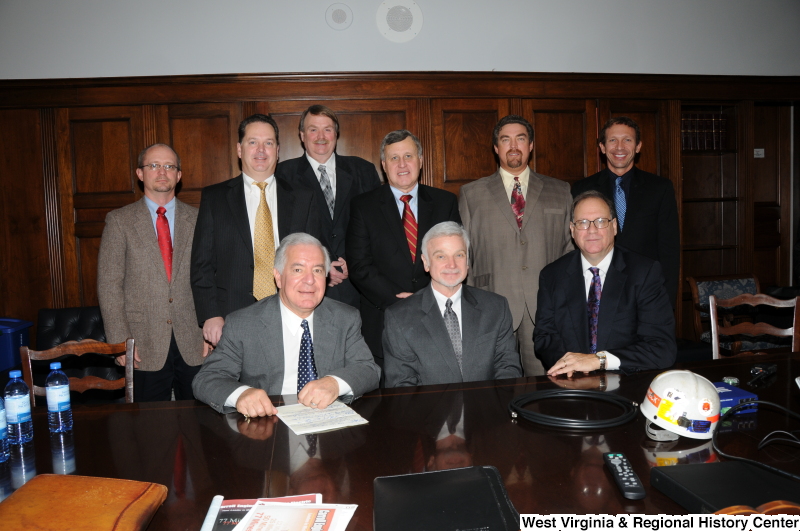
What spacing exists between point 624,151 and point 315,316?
7.84ft

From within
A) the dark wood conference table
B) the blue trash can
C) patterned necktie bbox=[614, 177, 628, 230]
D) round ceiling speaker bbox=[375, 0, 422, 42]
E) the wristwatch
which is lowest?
the blue trash can

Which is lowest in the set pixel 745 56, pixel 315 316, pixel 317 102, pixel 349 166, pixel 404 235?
pixel 315 316

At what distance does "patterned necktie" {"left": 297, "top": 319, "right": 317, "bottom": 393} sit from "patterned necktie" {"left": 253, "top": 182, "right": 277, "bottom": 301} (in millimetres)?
883

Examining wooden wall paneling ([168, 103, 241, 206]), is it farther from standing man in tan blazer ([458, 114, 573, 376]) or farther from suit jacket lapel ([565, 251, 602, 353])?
suit jacket lapel ([565, 251, 602, 353])

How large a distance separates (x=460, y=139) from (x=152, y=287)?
9.21 ft

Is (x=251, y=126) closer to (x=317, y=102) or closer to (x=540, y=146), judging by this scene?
(x=317, y=102)

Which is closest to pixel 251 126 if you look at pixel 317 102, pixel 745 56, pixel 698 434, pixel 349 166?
pixel 349 166

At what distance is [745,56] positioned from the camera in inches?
221

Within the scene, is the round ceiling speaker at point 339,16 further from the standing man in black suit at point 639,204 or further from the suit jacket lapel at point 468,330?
the suit jacket lapel at point 468,330

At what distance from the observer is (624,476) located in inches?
52.7

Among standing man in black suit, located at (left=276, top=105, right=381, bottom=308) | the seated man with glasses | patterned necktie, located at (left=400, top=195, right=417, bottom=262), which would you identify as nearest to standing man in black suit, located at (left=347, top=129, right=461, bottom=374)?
patterned necktie, located at (left=400, top=195, right=417, bottom=262)

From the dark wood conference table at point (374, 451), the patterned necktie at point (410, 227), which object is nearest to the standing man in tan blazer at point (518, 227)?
the patterned necktie at point (410, 227)

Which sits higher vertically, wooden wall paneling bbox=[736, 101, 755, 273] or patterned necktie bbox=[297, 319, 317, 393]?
wooden wall paneling bbox=[736, 101, 755, 273]

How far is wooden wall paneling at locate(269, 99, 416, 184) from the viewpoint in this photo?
4.85 meters
